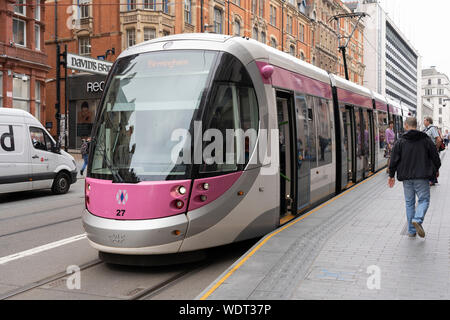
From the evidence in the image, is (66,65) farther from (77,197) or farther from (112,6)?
(112,6)

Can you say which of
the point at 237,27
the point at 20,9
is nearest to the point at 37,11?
the point at 20,9

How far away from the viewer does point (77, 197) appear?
1364 centimetres

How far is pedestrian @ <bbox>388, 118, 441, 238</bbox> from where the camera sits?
21.7 ft

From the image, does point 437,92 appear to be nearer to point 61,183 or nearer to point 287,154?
point 61,183

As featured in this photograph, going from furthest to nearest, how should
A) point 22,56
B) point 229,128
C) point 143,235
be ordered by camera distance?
1. point 22,56
2. point 229,128
3. point 143,235

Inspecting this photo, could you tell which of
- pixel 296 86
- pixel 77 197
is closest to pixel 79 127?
pixel 77 197

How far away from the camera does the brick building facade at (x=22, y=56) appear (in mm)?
25656

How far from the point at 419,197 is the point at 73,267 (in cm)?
469

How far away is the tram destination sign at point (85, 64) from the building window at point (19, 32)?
8.48 m

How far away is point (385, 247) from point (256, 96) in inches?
104

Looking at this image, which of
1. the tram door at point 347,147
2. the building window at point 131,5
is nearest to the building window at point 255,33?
the building window at point 131,5

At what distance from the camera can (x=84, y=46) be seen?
35531mm

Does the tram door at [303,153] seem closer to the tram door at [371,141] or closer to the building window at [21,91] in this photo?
the tram door at [371,141]

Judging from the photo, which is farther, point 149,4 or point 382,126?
point 149,4
